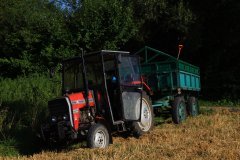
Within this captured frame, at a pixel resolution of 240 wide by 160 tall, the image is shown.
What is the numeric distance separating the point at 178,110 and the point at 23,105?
17.8 feet

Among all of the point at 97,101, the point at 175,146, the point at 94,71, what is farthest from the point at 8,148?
the point at 175,146

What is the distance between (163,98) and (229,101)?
376 inches

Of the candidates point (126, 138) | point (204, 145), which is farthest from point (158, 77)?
point (204, 145)

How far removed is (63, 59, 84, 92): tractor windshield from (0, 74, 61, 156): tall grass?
2382 millimetres

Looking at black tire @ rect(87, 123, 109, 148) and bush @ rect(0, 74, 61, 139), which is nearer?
black tire @ rect(87, 123, 109, 148)

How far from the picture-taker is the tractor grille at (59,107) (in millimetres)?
11305

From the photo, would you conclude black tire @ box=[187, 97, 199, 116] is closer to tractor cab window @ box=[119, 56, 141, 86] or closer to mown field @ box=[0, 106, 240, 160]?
mown field @ box=[0, 106, 240, 160]

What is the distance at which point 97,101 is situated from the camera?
11.7 meters

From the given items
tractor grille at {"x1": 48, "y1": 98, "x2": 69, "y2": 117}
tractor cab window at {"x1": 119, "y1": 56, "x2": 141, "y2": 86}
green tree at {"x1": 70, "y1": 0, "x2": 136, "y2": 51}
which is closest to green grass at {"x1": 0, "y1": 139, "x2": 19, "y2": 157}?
tractor grille at {"x1": 48, "y1": 98, "x2": 69, "y2": 117}

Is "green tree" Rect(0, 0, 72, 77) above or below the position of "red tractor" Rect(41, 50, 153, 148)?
above

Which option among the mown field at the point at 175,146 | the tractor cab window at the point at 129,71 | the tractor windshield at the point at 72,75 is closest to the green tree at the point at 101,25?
the tractor cab window at the point at 129,71

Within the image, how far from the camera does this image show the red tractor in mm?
11164

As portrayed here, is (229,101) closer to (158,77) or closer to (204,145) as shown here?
(158,77)

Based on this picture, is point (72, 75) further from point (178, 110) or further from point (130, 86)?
point (178, 110)
